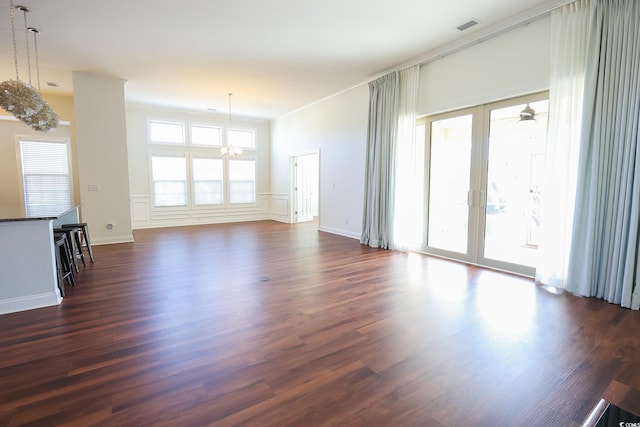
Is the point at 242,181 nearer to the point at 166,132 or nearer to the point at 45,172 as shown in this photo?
the point at 166,132

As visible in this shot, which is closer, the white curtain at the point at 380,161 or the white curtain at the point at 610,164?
the white curtain at the point at 610,164

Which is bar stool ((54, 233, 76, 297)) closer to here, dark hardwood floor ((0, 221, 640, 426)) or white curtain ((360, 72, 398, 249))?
dark hardwood floor ((0, 221, 640, 426))

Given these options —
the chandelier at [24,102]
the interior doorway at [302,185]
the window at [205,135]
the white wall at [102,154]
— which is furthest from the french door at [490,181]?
the window at [205,135]

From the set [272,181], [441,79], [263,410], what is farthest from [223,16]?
[272,181]

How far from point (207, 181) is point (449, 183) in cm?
704

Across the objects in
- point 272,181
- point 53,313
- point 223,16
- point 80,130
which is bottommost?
point 53,313

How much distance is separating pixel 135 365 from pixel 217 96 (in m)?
6.54

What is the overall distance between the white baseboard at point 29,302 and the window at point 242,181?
6.68 meters

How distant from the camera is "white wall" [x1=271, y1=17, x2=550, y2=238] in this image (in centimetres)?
383

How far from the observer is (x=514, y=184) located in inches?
167

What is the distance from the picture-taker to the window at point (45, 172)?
6914 mm

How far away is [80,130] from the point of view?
580 cm

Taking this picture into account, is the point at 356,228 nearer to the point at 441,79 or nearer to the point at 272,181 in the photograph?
the point at 441,79

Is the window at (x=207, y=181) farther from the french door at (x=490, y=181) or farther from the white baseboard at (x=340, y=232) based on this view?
the french door at (x=490, y=181)
